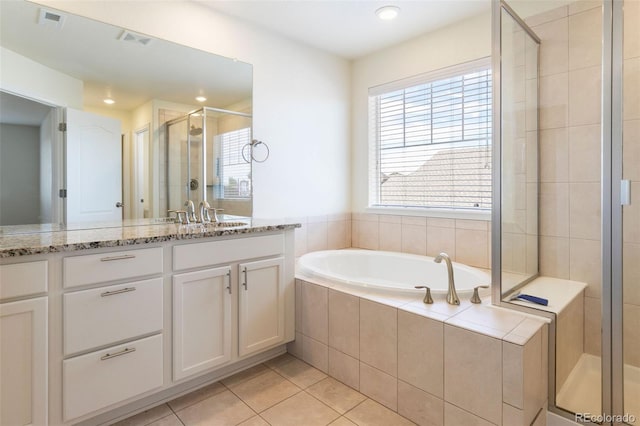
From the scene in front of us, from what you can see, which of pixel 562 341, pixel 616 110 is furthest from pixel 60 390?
pixel 616 110

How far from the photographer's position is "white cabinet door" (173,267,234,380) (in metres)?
1.76

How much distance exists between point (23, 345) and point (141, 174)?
1.13m

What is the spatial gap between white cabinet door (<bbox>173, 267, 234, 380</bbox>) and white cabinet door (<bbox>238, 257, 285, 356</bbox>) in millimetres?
91

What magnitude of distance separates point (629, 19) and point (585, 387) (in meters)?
1.65

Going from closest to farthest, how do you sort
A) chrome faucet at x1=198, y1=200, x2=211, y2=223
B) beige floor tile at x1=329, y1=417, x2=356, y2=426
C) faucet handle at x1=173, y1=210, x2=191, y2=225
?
1. beige floor tile at x1=329, y1=417, x2=356, y2=426
2. faucet handle at x1=173, y1=210, x2=191, y2=225
3. chrome faucet at x1=198, y1=200, x2=211, y2=223

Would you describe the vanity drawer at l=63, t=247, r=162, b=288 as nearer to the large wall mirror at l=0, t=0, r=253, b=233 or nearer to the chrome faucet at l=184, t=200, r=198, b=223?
the large wall mirror at l=0, t=0, r=253, b=233

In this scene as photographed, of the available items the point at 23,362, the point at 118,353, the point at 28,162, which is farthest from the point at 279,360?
the point at 28,162

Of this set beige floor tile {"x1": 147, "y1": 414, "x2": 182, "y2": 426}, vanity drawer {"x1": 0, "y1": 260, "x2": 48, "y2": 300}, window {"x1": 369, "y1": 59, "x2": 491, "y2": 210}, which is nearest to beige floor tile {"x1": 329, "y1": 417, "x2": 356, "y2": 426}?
beige floor tile {"x1": 147, "y1": 414, "x2": 182, "y2": 426}

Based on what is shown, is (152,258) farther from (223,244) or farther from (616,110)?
(616,110)

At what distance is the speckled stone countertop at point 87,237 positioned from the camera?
4.49 ft

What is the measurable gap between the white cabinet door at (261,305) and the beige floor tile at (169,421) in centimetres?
45

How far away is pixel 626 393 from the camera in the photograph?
1.43 m

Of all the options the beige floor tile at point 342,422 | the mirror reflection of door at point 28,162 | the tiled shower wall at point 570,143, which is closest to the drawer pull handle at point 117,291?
the mirror reflection of door at point 28,162

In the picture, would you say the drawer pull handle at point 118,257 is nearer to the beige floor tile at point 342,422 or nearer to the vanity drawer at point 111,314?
the vanity drawer at point 111,314
